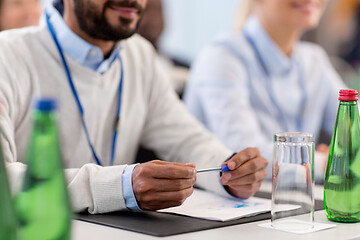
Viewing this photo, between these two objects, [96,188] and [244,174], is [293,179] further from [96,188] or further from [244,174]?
[96,188]

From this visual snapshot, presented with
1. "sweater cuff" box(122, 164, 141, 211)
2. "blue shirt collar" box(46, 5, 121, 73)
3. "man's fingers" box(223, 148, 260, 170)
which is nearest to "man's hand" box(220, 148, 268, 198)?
"man's fingers" box(223, 148, 260, 170)

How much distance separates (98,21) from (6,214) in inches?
37.7

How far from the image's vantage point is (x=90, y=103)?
160 centimetres

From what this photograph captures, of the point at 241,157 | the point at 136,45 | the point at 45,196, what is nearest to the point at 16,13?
the point at 136,45

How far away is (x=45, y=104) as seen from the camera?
0.67 m

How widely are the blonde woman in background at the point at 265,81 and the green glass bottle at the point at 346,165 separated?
3.07ft

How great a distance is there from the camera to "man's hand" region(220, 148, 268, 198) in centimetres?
131

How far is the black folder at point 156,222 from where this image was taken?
103 centimetres

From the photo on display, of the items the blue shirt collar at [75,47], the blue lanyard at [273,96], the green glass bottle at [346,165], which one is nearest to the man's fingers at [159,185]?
the green glass bottle at [346,165]

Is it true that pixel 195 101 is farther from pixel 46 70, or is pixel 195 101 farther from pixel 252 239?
pixel 252 239

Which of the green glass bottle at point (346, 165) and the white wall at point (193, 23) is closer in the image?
the green glass bottle at point (346, 165)

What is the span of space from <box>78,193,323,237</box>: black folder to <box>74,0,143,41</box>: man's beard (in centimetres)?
59

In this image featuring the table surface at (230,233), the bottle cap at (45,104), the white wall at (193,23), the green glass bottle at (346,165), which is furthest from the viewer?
the white wall at (193,23)

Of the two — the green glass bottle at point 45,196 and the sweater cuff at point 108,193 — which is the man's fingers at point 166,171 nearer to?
the sweater cuff at point 108,193
